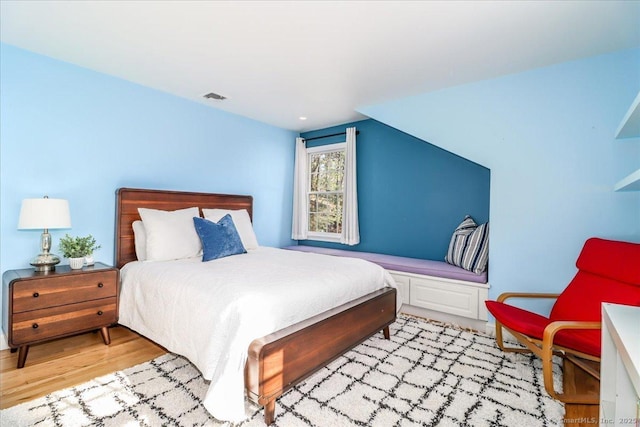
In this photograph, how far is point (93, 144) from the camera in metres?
2.99

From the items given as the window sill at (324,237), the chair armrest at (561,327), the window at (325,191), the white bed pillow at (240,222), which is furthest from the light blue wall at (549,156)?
the white bed pillow at (240,222)

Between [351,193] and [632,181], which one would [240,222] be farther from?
[632,181]

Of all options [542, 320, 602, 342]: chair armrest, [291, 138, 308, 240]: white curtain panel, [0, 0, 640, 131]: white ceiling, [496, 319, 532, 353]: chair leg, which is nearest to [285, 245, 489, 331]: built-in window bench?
[496, 319, 532, 353]: chair leg

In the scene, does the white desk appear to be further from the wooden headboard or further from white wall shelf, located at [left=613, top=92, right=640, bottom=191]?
the wooden headboard

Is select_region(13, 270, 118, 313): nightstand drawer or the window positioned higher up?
the window

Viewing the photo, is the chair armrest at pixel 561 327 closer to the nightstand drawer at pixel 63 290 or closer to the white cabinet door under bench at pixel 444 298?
the white cabinet door under bench at pixel 444 298

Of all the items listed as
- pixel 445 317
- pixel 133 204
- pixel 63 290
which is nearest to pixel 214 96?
pixel 133 204

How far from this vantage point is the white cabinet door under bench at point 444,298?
3053 millimetres

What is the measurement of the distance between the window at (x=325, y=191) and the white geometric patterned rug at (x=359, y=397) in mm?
2571

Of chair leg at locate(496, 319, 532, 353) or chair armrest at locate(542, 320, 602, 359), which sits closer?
chair armrest at locate(542, 320, 602, 359)

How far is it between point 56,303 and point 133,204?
1.15m

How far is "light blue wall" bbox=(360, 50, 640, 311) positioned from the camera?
96.7 inches

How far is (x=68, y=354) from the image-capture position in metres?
2.46

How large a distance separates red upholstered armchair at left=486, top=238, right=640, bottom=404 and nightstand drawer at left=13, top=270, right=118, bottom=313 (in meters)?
3.12
